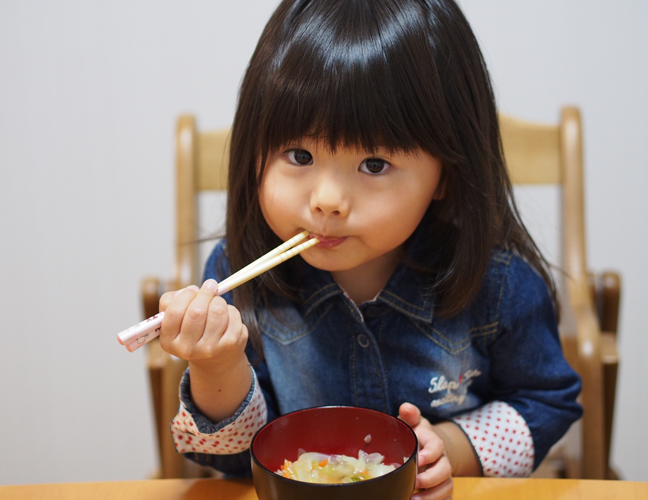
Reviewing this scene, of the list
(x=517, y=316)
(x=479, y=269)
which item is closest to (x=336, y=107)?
(x=479, y=269)

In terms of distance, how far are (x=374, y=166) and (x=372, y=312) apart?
0.24 meters

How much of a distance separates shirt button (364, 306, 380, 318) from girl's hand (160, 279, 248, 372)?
255 mm

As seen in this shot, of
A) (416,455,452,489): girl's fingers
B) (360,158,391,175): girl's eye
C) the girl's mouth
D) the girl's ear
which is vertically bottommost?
(416,455,452,489): girl's fingers

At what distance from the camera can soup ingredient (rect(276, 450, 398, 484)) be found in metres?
0.57

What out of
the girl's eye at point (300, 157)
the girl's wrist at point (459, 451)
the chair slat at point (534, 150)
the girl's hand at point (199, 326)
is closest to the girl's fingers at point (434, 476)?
the girl's wrist at point (459, 451)

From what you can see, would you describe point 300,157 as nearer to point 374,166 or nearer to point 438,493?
point 374,166

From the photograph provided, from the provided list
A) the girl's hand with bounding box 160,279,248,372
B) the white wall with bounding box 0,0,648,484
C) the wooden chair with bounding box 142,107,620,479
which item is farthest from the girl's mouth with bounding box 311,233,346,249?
the white wall with bounding box 0,0,648,484

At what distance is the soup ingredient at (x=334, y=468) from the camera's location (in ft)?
1.88

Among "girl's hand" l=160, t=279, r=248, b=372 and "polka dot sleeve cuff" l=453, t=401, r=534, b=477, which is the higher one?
"girl's hand" l=160, t=279, r=248, b=372

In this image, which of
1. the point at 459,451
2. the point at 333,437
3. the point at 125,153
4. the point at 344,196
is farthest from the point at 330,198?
A: the point at 125,153

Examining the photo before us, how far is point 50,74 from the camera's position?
1.44 m

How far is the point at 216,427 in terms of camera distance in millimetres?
682

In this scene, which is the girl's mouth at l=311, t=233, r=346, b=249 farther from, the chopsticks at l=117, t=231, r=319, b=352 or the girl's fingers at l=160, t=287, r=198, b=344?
the girl's fingers at l=160, t=287, r=198, b=344

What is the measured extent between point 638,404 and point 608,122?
707 millimetres
